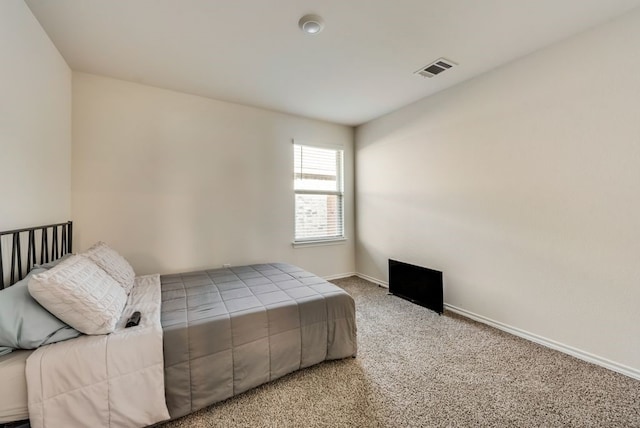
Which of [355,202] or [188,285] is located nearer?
[188,285]

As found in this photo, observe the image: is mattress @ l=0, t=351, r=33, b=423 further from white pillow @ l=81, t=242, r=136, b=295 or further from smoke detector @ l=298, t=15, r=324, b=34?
smoke detector @ l=298, t=15, r=324, b=34

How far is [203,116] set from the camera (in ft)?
10.4

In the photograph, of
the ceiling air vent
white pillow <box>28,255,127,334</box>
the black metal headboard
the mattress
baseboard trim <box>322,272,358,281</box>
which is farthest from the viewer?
baseboard trim <box>322,272,358,281</box>

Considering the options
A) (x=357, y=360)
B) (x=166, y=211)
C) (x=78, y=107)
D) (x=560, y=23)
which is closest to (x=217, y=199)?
(x=166, y=211)

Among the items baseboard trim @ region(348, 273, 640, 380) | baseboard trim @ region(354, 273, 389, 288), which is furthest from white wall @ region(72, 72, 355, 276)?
baseboard trim @ region(348, 273, 640, 380)

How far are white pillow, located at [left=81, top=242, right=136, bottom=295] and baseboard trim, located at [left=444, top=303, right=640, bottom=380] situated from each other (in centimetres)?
328

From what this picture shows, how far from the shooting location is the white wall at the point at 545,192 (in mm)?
1883

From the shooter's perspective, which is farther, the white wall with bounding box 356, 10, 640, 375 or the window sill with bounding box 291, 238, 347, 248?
the window sill with bounding box 291, 238, 347, 248

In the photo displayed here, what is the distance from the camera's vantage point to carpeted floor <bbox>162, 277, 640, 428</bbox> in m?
1.48

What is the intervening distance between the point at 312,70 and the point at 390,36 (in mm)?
810

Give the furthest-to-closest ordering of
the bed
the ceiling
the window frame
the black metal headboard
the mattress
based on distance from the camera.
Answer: the window frame < the ceiling < the black metal headboard < the bed < the mattress

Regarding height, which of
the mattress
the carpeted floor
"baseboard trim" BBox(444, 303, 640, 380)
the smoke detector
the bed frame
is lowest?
the carpeted floor

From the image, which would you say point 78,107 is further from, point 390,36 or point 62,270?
point 390,36

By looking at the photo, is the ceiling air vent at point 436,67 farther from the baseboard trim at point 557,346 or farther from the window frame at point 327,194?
the baseboard trim at point 557,346
